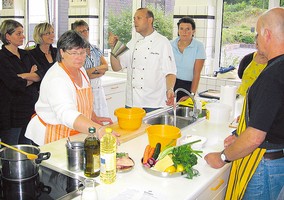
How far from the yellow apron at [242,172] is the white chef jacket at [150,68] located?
156 cm

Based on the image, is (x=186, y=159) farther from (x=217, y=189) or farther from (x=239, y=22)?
(x=239, y=22)

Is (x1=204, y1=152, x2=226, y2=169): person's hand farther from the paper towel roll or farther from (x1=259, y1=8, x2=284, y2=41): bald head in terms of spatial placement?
the paper towel roll

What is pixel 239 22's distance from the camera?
4641mm

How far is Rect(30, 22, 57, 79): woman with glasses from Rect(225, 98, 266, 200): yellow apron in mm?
2430

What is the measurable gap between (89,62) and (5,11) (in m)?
4.27

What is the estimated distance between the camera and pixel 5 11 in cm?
700

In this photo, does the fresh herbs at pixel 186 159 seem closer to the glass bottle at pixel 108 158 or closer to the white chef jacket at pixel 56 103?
the glass bottle at pixel 108 158

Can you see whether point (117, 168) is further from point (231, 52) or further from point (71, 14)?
point (71, 14)

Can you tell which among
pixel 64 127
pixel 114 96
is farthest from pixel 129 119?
pixel 114 96

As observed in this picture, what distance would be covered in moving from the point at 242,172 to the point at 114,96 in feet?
10.7

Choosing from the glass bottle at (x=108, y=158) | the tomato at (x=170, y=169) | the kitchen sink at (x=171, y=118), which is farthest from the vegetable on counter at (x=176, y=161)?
the kitchen sink at (x=171, y=118)

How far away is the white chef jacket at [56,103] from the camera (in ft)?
6.14

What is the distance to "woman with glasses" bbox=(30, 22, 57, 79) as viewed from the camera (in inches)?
143

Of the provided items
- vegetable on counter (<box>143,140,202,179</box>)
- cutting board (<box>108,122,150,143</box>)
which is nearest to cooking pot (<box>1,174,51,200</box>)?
vegetable on counter (<box>143,140,202,179</box>)
